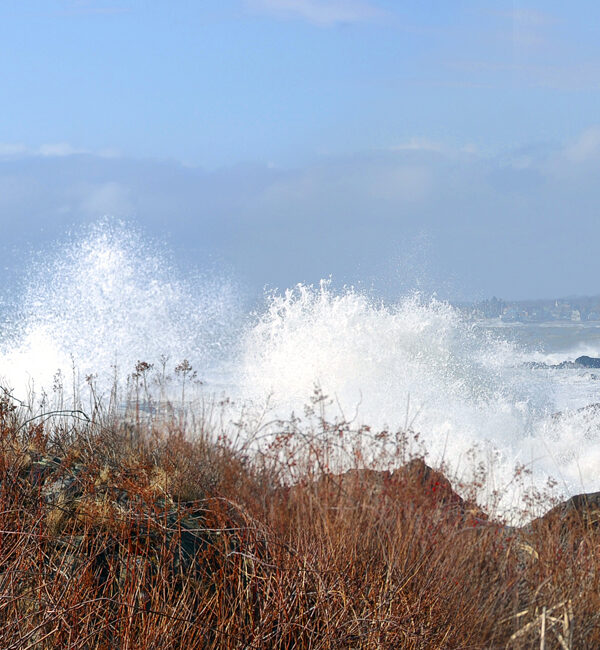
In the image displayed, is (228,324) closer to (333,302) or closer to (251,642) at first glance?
(333,302)

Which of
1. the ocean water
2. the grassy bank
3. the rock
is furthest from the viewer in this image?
the ocean water

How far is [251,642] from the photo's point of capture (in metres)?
2.15

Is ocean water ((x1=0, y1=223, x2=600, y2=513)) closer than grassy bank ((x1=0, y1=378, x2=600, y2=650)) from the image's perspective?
No

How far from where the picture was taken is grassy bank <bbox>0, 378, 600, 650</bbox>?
2.16 metres

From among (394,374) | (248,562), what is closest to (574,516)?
(248,562)

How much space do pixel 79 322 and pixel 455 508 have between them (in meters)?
27.0

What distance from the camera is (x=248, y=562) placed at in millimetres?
2764

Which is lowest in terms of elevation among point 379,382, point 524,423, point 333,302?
point 524,423

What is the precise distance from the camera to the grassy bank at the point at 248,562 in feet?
7.08

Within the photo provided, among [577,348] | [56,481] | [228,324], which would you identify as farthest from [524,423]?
[228,324]

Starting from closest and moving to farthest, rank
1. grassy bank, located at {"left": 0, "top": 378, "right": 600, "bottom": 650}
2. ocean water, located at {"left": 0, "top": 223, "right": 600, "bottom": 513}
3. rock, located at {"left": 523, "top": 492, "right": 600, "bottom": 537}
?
grassy bank, located at {"left": 0, "top": 378, "right": 600, "bottom": 650} < rock, located at {"left": 523, "top": 492, "right": 600, "bottom": 537} < ocean water, located at {"left": 0, "top": 223, "right": 600, "bottom": 513}

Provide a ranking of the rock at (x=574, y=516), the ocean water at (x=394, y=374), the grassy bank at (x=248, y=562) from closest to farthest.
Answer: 1. the grassy bank at (x=248, y=562)
2. the rock at (x=574, y=516)
3. the ocean water at (x=394, y=374)

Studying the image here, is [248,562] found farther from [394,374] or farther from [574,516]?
[394,374]

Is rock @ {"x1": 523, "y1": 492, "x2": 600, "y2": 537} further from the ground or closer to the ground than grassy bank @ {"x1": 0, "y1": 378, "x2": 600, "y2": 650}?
closer to the ground
